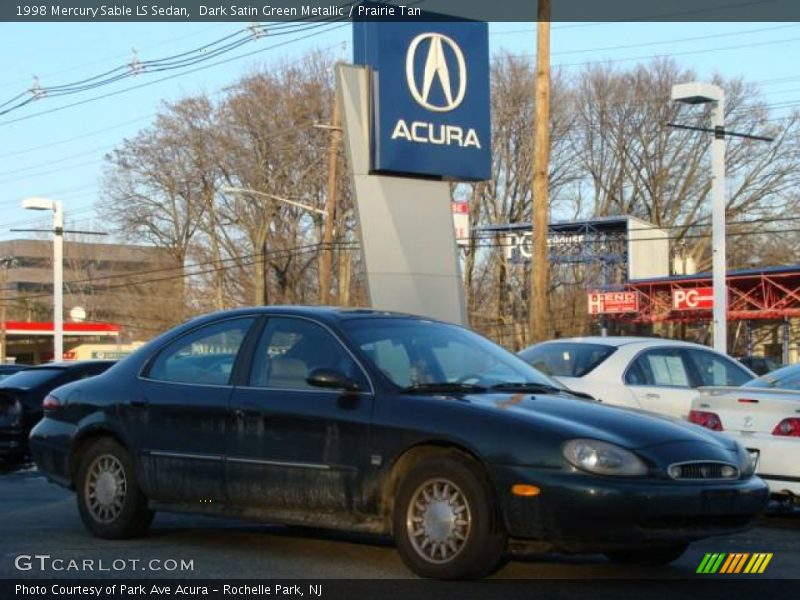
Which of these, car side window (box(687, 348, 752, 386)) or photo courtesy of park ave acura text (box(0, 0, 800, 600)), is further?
car side window (box(687, 348, 752, 386))

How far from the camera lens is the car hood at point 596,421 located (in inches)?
249

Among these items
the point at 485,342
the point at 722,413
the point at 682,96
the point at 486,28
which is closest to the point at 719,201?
the point at 682,96

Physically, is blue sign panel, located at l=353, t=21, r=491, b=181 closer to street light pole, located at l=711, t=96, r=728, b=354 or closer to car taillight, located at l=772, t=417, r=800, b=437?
street light pole, located at l=711, t=96, r=728, b=354

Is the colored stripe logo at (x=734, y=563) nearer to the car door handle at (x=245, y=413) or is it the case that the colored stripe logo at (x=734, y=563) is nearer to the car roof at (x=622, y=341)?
the car door handle at (x=245, y=413)

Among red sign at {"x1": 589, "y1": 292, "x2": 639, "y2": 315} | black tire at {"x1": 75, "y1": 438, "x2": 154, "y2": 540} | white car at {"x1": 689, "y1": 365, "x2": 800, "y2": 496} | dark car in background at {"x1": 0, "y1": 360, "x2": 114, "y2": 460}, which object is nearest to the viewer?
black tire at {"x1": 75, "y1": 438, "x2": 154, "y2": 540}

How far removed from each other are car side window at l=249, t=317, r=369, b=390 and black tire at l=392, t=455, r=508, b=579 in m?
0.84

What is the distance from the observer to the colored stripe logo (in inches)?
280

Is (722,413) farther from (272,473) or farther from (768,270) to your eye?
(768,270)

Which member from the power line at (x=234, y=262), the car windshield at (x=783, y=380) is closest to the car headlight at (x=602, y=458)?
the car windshield at (x=783, y=380)

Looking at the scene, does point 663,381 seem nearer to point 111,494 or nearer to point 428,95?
point 111,494

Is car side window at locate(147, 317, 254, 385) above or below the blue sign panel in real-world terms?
below

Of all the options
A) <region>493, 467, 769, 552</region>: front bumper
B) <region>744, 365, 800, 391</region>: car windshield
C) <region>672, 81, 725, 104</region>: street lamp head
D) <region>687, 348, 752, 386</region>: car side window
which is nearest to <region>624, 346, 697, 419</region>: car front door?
<region>687, 348, 752, 386</region>: car side window

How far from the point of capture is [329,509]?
689 centimetres

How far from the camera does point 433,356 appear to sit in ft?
24.2
